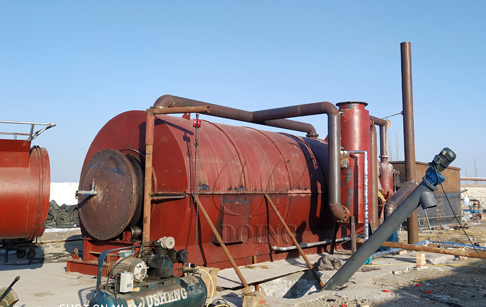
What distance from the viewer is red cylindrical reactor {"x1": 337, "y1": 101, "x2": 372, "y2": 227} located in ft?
39.0

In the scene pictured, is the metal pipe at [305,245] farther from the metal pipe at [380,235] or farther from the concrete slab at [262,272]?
the metal pipe at [380,235]

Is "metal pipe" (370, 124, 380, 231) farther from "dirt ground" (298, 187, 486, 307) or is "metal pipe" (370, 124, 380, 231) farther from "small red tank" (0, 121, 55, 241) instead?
"small red tank" (0, 121, 55, 241)

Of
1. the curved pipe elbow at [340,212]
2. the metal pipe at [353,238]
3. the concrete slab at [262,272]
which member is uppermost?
the curved pipe elbow at [340,212]

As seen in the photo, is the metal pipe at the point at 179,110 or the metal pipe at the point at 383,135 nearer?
the metal pipe at the point at 179,110

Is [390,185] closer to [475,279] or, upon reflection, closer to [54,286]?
[475,279]

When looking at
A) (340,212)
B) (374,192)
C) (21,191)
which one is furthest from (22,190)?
(374,192)

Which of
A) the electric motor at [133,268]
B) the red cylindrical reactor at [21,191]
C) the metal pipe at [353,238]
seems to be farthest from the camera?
the metal pipe at [353,238]

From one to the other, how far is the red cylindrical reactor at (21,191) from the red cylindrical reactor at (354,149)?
7521 mm

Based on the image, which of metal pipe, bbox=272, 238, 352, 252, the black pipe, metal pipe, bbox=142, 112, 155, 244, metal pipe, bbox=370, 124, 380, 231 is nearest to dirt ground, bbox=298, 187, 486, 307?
the black pipe

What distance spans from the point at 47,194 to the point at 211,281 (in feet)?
13.2

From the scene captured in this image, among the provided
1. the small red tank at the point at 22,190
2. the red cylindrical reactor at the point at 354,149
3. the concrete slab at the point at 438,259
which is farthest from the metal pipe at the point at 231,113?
the concrete slab at the point at 438,259

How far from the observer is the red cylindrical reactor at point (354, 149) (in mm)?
11883

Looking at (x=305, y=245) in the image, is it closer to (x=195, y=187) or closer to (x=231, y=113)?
(x=231, y=113)

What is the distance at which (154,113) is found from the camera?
364 inches
